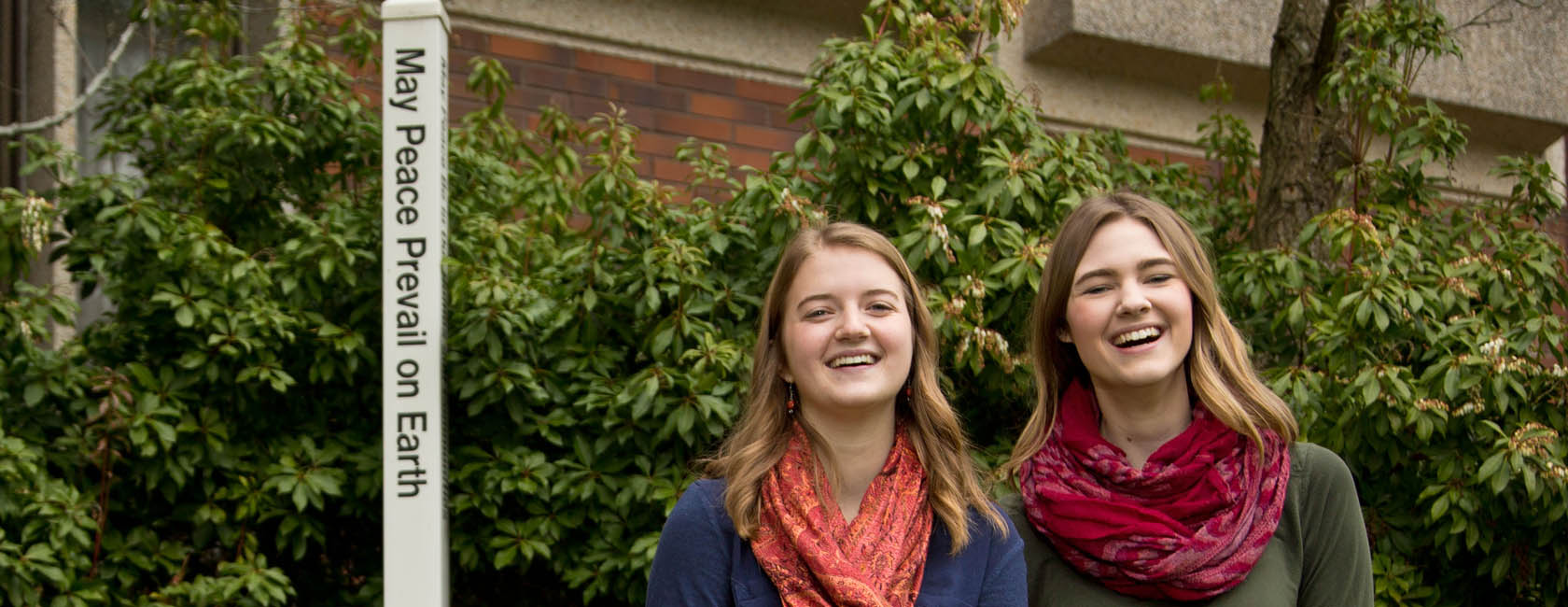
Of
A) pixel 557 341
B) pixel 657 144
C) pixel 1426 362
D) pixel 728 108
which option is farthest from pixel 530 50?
pixel 1426 362

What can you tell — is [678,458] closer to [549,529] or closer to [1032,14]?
[549,529]

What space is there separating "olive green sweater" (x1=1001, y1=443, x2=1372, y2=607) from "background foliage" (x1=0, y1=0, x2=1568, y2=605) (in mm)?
1321

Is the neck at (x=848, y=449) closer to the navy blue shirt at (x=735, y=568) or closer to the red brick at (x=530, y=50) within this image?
the navy blue shirt at (x=735, y=568)

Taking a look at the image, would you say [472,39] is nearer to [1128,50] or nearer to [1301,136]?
[1128,50]

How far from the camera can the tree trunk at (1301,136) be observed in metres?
4.84

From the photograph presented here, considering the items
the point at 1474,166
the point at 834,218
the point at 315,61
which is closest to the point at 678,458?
the point at 834,218

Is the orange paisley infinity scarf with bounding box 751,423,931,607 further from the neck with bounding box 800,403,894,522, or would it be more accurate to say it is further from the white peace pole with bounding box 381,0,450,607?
the white peace pole with bounding box 381,0,450,607

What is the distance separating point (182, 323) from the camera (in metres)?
3.71

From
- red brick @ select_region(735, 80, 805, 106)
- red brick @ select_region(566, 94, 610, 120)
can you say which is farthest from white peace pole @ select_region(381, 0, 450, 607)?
red brick @ select_region(735, 80, 805, 106)

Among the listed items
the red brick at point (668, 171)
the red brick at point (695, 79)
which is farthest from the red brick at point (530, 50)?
the red brick at point (668, 171)

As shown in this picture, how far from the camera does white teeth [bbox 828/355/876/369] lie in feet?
7.22

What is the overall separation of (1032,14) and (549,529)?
11.8ft

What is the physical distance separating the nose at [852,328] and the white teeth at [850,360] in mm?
31

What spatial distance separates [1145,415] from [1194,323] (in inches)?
7.3
